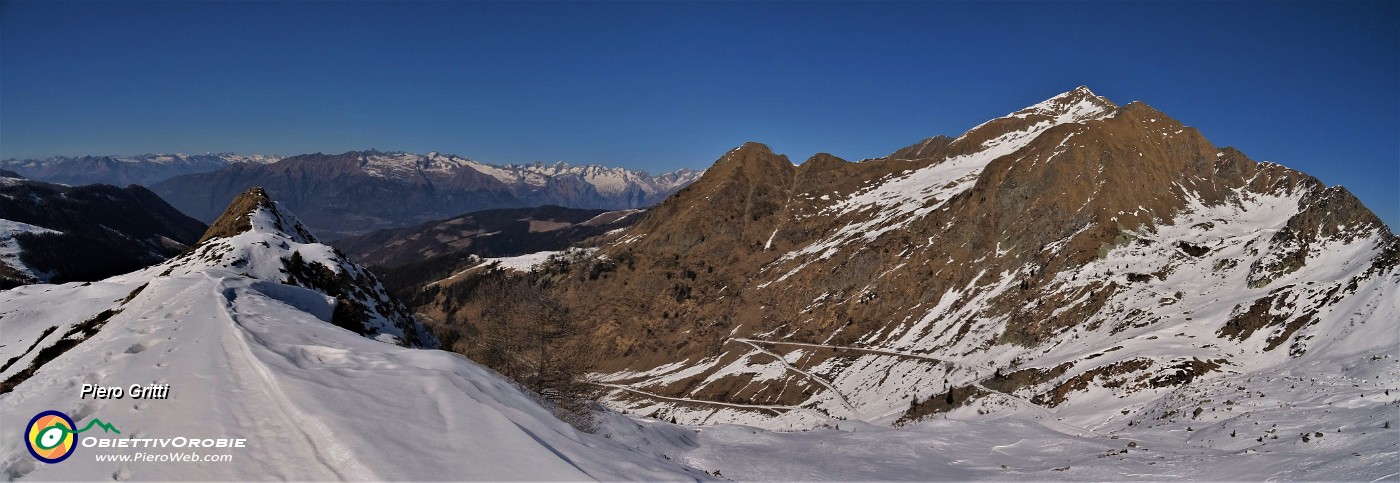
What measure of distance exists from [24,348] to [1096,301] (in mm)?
79069

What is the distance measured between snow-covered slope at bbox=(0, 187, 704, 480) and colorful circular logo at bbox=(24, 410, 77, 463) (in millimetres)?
186

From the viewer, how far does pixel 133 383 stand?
44.8 ft

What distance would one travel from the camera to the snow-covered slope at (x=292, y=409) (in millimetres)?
10383

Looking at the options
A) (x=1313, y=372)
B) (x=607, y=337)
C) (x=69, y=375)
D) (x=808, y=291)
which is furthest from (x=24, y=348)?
(x=808, y=291)

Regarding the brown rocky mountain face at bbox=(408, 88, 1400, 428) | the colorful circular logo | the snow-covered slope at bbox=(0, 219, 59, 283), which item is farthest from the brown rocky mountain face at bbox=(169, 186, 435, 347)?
the snow-covered slope at bbox=(0, 219, 59, 283)

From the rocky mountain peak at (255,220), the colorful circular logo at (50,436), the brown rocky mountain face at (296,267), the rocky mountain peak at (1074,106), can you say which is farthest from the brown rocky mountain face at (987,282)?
the colorful circular logo at (50,436)

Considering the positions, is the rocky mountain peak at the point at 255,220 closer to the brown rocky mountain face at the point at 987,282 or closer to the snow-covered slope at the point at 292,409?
the snow-covered slope at the point at 292,409

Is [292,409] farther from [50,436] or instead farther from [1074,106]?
[1074,106]

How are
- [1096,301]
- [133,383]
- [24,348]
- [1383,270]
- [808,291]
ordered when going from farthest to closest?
1. [808,291]
2. [1096,301]
3. [1383,270]
4. [24,348]
5. [133,383]

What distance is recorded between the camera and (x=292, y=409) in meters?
11.9

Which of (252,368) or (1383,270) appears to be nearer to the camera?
(252,368)

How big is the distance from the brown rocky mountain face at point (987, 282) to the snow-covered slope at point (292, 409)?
36369mm

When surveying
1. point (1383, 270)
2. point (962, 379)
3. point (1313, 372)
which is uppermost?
point (1383, 270)

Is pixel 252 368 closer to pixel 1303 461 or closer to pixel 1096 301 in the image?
pixel 1303 461
